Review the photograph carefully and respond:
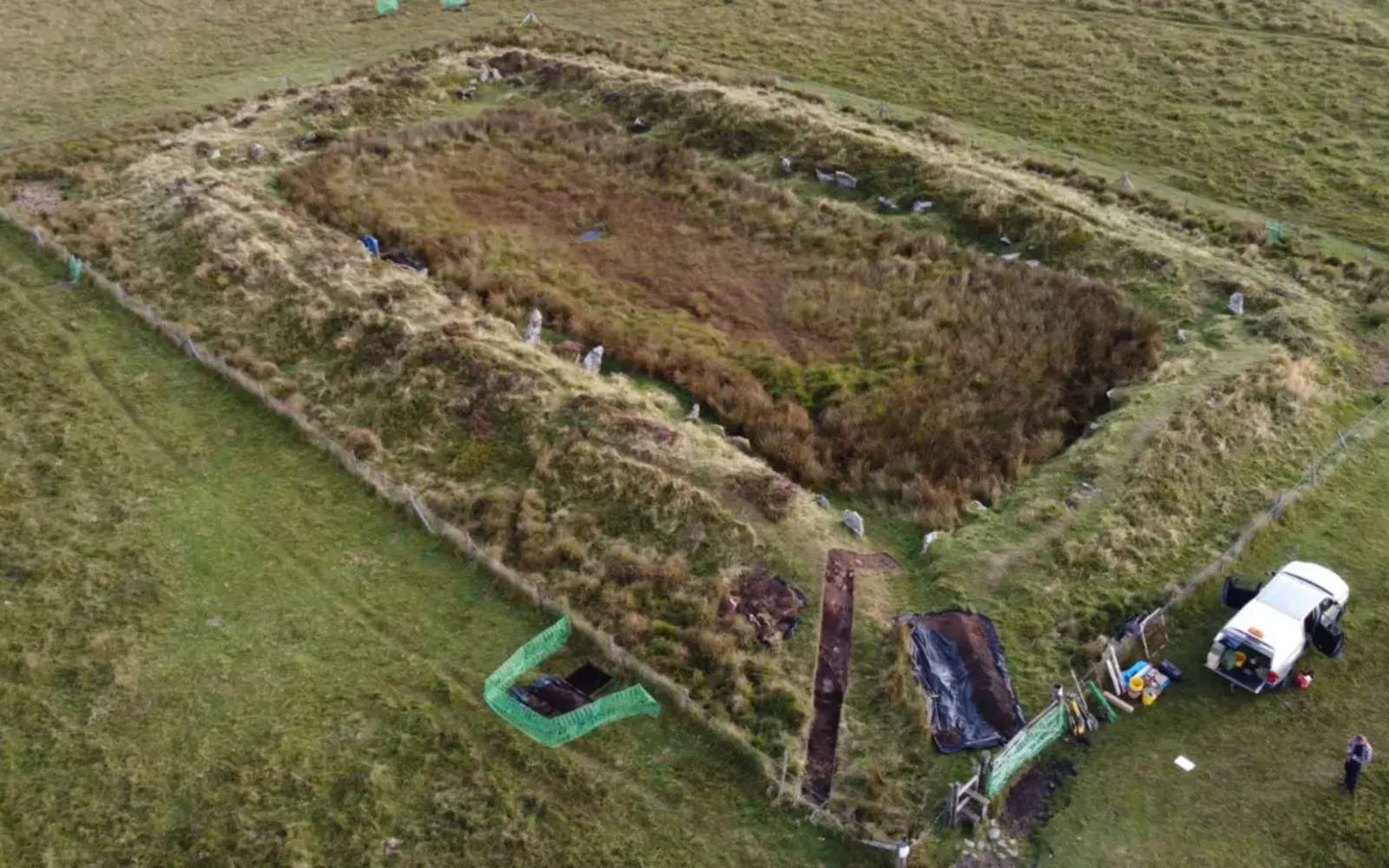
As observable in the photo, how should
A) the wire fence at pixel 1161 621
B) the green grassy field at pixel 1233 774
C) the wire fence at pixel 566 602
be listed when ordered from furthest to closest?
the wire fence at pixel 566 602 → the wire fence at pixel 1161 621 → the green grassy field at pixel 1233 774

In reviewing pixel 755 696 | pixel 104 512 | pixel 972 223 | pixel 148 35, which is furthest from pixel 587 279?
pixel 148 35

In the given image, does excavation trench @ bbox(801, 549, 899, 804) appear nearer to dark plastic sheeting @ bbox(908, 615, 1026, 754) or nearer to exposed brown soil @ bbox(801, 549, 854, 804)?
→ exposed brown soil @ bbox(801, 549, 854, 804)

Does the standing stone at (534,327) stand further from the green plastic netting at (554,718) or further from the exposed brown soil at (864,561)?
the green plastic netting at (554,718)

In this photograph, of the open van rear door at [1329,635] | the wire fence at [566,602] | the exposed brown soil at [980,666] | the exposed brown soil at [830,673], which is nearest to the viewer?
the wire fence at [566,602]

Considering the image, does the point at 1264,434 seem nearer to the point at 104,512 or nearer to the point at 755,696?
the point at 755,696

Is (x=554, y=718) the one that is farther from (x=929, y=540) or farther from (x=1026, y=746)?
(x=929, y=540)

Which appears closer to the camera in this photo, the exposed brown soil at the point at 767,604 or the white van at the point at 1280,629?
the white van at the point at 1280,629

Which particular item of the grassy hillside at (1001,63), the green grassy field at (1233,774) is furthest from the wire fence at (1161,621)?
the grassy hillside at (1001,63)

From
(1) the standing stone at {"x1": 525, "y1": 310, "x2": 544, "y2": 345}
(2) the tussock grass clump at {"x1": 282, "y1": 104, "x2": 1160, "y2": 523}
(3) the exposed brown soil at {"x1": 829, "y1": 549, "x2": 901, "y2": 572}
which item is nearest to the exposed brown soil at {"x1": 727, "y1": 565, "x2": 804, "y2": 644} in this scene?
(3) the exposed brown soil at {"x1": 829, "y1": 549, "x2": 901, "y2": 572}
